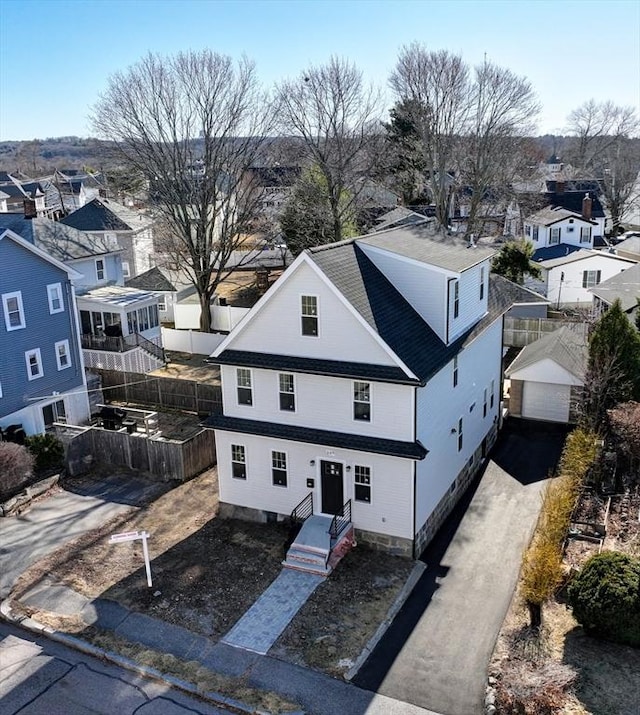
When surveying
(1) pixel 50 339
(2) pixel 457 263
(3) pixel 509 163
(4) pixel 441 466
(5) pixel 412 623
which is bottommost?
(5) pixel 412 623

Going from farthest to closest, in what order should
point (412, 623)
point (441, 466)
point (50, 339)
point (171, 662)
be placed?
1. point (50, 339)
2. point (441, 466)
3. point (412, 623)
4. point (171, 662)

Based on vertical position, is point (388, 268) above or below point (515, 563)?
above

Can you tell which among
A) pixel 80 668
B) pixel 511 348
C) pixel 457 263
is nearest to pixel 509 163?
pixel 511 348

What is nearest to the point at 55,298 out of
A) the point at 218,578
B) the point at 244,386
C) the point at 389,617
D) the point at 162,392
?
the point at 162,392

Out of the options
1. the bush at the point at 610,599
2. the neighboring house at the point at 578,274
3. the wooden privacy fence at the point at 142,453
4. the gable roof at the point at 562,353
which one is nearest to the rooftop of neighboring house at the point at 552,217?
the neighboring house at the point at 578,274

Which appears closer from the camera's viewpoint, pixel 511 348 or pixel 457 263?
pixel 457 263

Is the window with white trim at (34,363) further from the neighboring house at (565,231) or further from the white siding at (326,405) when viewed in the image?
the neighboring house at (565,231)

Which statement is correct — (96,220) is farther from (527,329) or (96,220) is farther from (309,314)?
(309,314)

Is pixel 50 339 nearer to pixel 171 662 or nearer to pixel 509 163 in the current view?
pixel 171 662
